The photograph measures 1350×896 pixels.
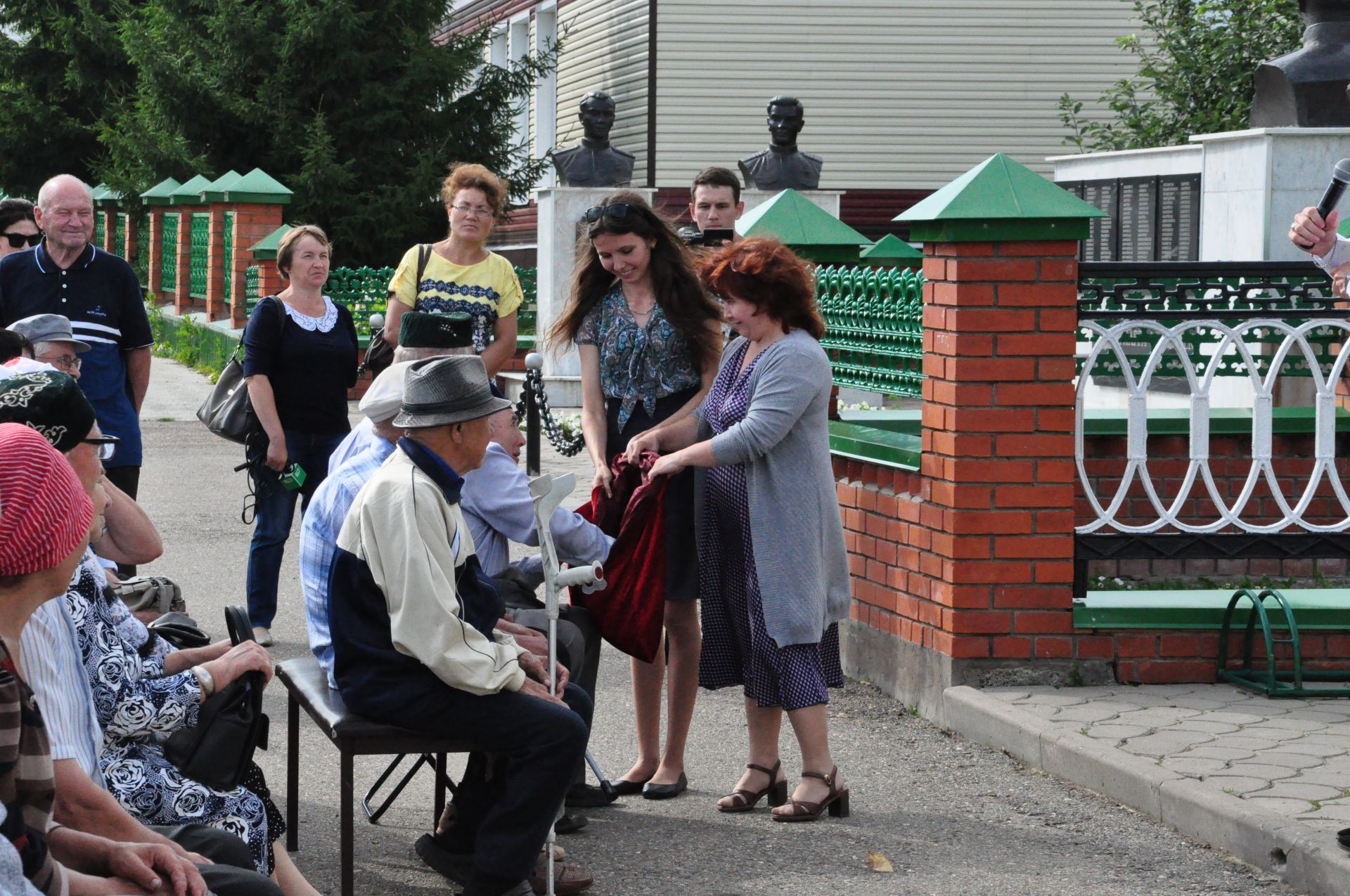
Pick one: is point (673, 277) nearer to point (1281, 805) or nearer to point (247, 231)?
point (1281, 805)

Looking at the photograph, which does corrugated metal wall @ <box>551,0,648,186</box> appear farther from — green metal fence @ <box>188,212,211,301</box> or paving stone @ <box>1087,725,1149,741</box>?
paving stone @ <box>1087,725,1149,741</box>

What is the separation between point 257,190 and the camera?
72.8 ft

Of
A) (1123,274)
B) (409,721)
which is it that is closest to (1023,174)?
(1123,274)

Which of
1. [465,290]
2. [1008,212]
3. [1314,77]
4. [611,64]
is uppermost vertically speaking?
[611,64]

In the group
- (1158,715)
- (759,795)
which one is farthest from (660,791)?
(1158,715)

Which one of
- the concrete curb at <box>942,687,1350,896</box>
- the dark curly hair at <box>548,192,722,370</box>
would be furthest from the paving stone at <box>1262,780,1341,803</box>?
the dark curly hair at <box>548,192,722,370</box>

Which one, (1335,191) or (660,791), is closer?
(1335,191)

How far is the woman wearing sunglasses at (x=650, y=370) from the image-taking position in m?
5.83

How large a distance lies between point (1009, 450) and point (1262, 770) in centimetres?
159

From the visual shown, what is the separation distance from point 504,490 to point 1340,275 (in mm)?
2418

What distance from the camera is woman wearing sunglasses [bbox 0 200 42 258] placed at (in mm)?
9953

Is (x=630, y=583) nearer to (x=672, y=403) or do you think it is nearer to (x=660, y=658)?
(x=660, y=658)

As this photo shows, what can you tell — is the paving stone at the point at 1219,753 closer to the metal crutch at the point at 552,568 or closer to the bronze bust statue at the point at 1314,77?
the metal crutch at the point at 552,568

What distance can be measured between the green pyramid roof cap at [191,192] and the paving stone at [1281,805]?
20553 mm
